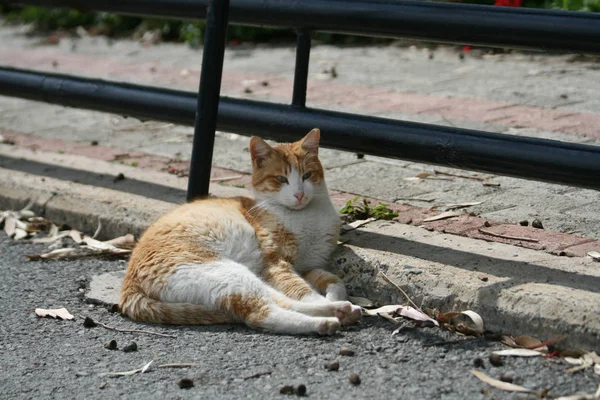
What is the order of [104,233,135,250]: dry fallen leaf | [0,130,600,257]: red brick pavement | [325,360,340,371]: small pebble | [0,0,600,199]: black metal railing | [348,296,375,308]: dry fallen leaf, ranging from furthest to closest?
[104,233,135,250]: dry fallen leaf
[0,130,600,257]: red brick pavement
[348,296,375,308]: dry fallen leaf
[0,0,600,199]: black metal railing
[325,360,340,371]: small pebble

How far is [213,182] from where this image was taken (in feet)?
16.7

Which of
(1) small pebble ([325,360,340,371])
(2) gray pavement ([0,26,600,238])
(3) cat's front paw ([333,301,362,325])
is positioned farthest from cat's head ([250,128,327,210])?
(1) small pebble ([325,360,340,371])

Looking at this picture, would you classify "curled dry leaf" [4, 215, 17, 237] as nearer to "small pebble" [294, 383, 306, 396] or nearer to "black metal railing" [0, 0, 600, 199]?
"black metal railing" [0, 0, 600, 199]

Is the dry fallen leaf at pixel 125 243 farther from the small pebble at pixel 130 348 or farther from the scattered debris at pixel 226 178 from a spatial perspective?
the small pebble at pixel 130 348

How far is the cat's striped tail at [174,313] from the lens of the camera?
138 inches

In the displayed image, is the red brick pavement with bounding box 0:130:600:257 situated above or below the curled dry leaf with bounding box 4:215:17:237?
above

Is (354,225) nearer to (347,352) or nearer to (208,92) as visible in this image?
(208,92)

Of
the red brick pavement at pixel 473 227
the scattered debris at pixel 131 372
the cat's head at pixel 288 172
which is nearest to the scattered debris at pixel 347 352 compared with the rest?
the scattered debris at pixel 131 372

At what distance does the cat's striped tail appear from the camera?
11.5ft

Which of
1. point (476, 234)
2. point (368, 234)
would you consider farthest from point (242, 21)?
point (476, 234)

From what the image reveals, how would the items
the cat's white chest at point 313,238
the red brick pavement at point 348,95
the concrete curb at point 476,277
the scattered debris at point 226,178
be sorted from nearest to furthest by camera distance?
the concrete curb at point 476,277
the cat's white chest at point 313,238
the scattered debris at point 226,178
the red brick pavement at point 348,95

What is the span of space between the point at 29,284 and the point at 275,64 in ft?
16.1

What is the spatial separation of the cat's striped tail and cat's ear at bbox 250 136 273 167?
0.88m

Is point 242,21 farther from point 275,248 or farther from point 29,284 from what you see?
point 29,284
